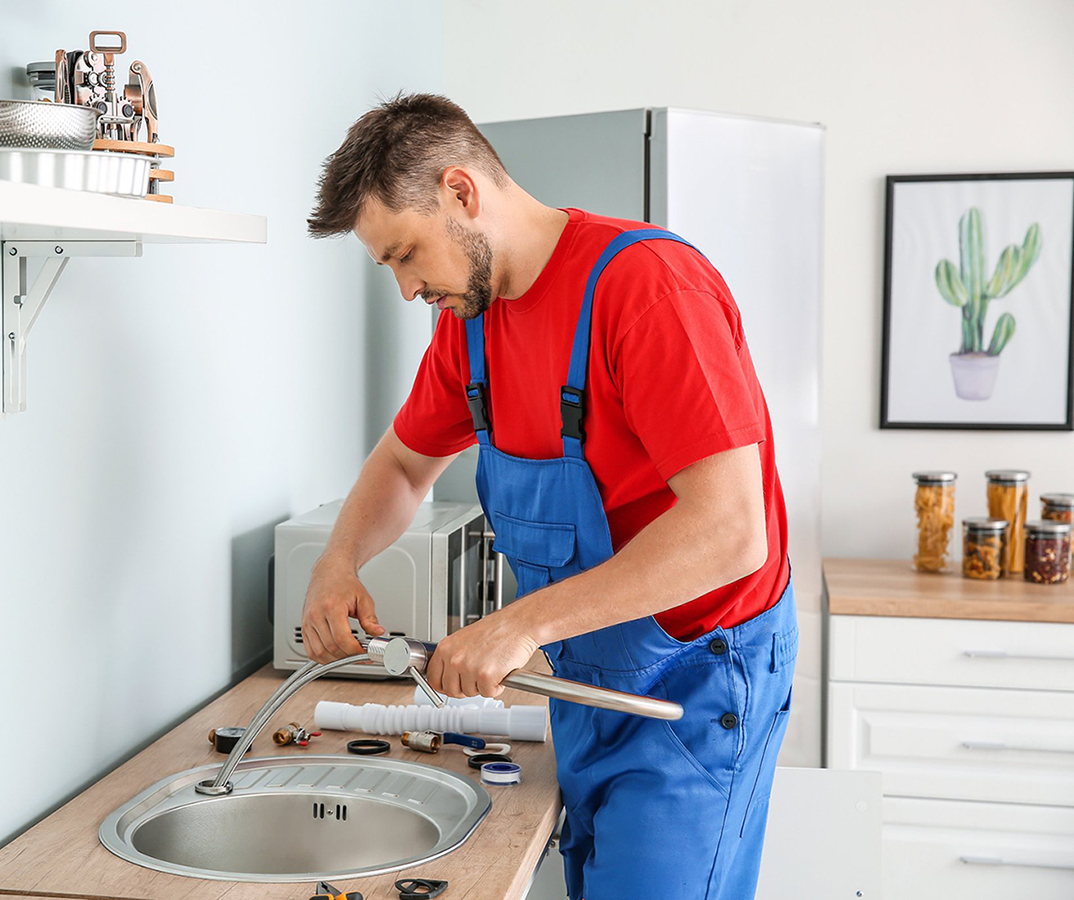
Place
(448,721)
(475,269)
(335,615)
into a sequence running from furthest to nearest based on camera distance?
(448,721)
(335,615)
(475,269)

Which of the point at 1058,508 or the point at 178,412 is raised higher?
the point at 178,412

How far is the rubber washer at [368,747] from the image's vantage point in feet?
4.74

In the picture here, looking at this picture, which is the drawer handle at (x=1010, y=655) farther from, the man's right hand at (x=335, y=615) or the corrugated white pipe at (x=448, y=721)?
the man's right hand at (x=335, y=615)

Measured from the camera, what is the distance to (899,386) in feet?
9.62

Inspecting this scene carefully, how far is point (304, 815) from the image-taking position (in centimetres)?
135

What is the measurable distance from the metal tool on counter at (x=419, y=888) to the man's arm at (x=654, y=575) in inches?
7.3

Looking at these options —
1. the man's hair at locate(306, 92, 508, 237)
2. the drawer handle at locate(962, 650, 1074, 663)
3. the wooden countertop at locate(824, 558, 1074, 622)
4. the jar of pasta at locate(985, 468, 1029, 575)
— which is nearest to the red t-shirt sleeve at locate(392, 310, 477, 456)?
the man's hair at locate(306, 92, 508, 237)

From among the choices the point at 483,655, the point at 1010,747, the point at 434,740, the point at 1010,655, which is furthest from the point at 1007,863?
the point at 483,655

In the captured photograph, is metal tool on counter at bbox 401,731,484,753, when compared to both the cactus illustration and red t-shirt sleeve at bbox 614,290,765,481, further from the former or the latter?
the cactus illustration

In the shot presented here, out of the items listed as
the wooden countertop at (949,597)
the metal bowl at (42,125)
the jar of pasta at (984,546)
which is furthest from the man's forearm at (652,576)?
the jar of pasta at (984,546)

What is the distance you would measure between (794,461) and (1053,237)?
983mm

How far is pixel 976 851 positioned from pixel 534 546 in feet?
5.46

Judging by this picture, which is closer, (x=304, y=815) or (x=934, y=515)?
(x=304, y=815)

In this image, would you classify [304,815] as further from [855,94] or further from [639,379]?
[855,94]
